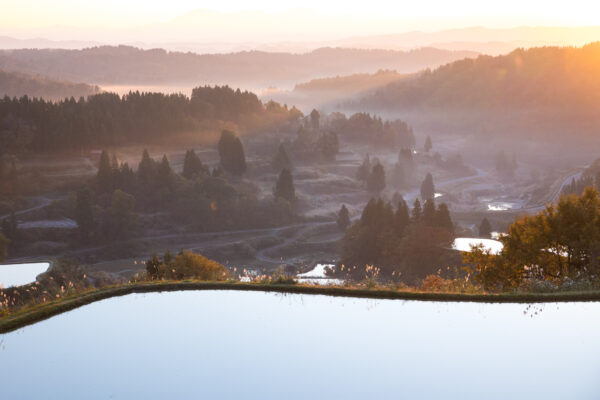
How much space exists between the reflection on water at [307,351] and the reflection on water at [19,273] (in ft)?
69.7

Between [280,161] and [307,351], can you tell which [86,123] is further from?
[307,351]

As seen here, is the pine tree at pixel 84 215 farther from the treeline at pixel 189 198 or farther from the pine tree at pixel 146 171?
the pine tree at pixel 146 171

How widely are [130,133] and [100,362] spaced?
17755 centimetres

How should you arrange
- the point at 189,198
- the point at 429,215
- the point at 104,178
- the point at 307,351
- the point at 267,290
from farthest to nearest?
the point at 189,198 < the point at 104,178 < the point at 429,215 < the point at 267,290 < the point at 307,351

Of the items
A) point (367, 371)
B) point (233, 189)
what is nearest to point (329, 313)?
point (367, 371)

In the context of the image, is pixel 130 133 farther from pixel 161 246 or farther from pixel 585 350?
pixel 585 350

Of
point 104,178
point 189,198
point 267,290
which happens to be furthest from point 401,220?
point 104,178

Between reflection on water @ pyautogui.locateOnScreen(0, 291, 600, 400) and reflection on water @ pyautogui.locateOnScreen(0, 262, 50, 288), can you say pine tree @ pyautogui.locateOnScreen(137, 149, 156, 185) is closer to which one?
reflection on water @ pyautogui.locateOnScreen(0, 262, 50, 288)

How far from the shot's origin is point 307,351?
18.5 m

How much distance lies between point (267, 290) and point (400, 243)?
6618 centimetres

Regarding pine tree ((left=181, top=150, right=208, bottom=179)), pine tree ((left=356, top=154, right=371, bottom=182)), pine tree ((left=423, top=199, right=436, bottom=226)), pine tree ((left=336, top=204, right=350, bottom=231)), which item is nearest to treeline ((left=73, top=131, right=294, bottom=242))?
pine tree ((left=181, top=150, right=208, bottom=179))

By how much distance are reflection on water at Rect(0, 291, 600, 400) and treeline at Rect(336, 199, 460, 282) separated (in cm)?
5134

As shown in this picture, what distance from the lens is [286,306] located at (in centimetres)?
2353

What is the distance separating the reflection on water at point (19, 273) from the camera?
41.5 meters
